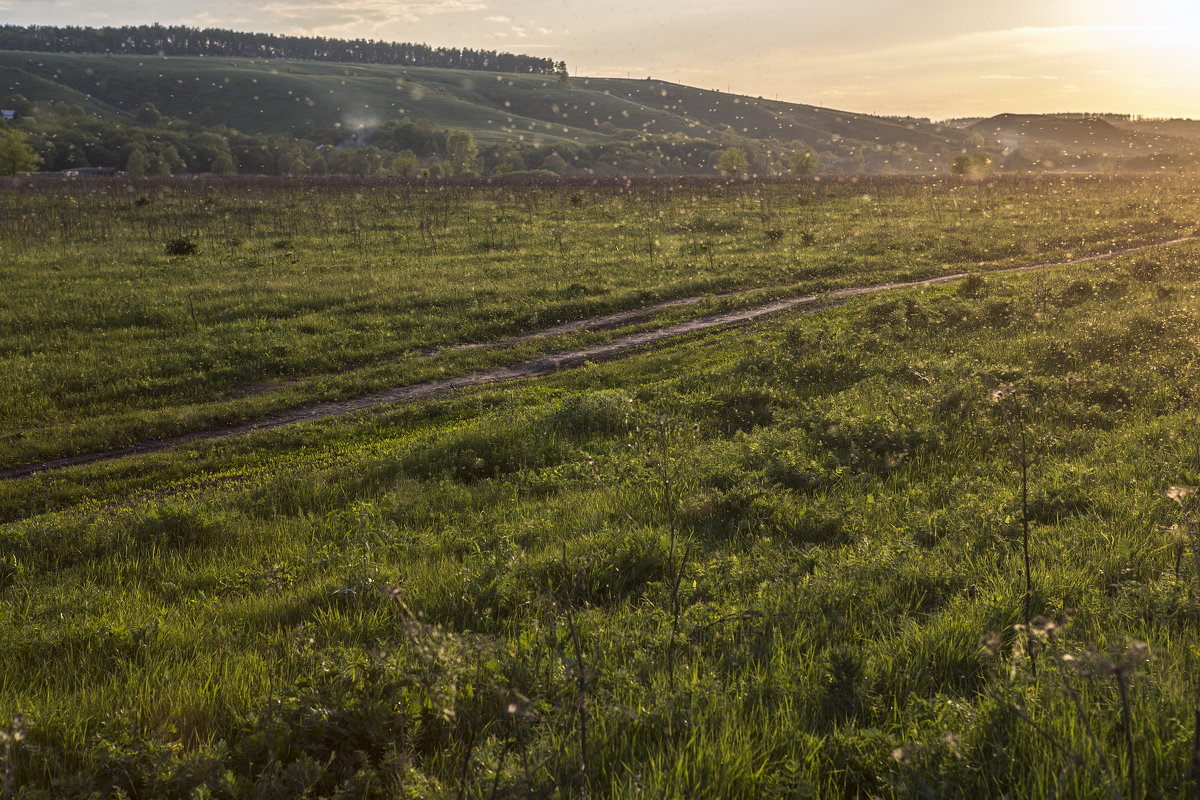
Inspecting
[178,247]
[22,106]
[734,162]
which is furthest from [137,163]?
[22,106]

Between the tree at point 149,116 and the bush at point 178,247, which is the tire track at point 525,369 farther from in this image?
the tree at point 149,116

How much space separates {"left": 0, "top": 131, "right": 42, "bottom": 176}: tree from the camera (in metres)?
61.2

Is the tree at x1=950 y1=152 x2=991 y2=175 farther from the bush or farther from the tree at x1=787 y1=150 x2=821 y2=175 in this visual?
the bush

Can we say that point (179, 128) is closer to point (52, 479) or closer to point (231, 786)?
point (52, 479)

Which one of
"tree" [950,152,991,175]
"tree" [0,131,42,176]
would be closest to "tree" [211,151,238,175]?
"tree" [0,131,42,176]

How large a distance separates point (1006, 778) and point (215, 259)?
1225 inches

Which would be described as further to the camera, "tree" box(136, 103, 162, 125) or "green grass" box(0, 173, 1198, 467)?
"tree" box(136, 103, 162, 125)

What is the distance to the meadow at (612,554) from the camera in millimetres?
3443

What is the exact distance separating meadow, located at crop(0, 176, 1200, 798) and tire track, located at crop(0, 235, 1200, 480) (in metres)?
0.51

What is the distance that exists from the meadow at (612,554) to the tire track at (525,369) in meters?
0.51

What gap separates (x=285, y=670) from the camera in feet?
14.7

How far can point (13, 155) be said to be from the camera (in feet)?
202

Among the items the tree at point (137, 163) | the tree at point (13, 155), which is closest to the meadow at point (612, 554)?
the tree at point (13, 155)

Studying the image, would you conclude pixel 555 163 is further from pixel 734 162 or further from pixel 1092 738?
pixel 1092 738
